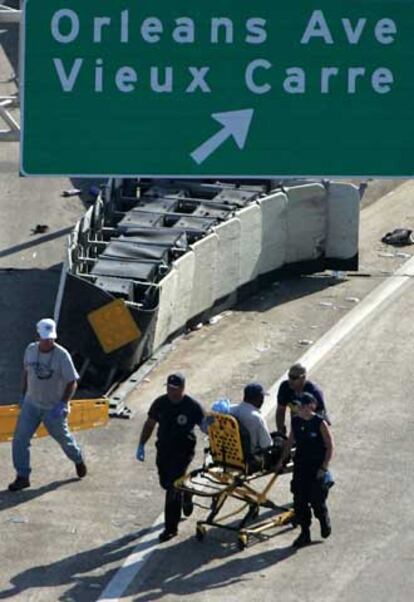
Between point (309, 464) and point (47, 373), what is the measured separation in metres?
2.69

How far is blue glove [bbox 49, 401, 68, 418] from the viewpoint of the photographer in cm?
1608

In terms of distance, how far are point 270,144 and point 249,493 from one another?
137 inches

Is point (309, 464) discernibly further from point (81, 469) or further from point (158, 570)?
point (81, 469)

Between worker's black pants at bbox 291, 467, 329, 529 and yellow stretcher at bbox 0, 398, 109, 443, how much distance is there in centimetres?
352

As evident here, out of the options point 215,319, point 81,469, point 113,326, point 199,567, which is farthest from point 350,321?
point 199,567

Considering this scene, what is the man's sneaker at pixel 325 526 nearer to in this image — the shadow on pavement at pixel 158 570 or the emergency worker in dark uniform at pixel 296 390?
the shadow on pavement at pixel 158 570

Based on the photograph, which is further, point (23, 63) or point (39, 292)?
point (39, 292)

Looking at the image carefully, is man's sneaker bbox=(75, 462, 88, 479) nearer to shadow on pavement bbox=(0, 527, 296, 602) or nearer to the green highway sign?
shadow on pavement bbox=(0, 527, 296, 602)

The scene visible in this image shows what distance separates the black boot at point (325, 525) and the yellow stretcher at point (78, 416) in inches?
143

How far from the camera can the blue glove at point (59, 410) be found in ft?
52.7

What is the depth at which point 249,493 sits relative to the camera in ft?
49.3

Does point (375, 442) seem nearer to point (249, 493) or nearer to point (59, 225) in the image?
point (249, 493)

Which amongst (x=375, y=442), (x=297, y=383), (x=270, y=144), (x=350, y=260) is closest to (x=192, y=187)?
(x=350, y=260)

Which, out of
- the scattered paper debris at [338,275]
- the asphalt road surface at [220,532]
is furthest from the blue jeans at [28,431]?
the scattered paper debris at [338,275]
